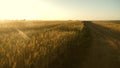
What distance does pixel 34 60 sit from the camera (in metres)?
5.87

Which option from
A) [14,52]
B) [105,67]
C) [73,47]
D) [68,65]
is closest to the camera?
[14,52]

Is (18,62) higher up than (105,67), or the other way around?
(18,62)

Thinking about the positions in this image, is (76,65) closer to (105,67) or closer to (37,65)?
(105,67)

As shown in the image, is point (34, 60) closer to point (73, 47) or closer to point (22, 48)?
point (22, 48)

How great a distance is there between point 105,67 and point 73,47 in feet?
7.05

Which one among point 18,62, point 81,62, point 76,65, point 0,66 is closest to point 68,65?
point 76,65

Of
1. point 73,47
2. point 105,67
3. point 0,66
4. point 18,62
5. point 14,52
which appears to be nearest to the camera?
point 0,66

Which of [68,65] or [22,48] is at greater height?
[22,48]

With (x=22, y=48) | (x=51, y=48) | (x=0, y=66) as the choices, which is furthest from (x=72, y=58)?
(x=0, y=66)

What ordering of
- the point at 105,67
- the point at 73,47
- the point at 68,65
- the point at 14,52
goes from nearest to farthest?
the point at 14,52, the point at 68,65, the point at 105,67, the point at 73,47

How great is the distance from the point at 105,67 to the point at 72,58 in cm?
141

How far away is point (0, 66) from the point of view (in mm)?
5102

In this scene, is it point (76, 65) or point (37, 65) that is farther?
point (76, 65)

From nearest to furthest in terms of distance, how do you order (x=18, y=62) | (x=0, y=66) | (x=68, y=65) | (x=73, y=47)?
1. (x=0, y=66)
2. (x=18, y=62)
3. (x=68, y=65)
4. (x=73, y=47)
